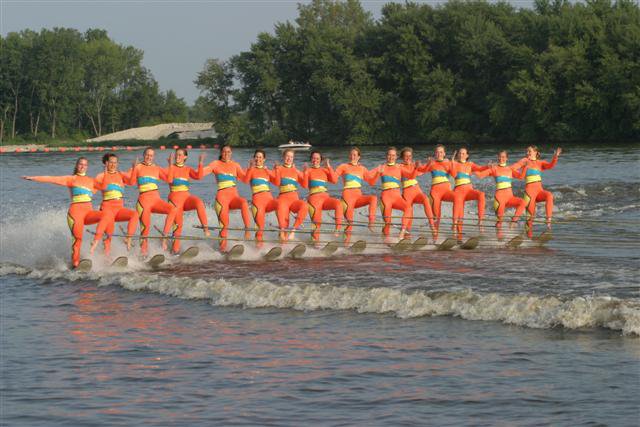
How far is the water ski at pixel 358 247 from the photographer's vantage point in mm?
17734

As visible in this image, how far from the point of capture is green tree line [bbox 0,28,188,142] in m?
113

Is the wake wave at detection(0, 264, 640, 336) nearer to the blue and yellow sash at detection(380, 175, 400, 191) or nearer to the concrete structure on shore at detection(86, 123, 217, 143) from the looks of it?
the blue and yellow sash at detection(380, 175, 400, 191)

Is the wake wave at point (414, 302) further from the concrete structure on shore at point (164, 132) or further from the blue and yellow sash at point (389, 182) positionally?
the concrete structure on shore at point (164, 132)

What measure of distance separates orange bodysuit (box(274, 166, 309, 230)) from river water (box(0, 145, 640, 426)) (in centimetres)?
92

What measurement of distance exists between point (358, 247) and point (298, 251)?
3.82 ft

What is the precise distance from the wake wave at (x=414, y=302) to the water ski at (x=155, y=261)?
4.05 feet

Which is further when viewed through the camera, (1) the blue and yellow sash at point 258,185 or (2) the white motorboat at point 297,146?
(2) the white motorboat at point 297,146

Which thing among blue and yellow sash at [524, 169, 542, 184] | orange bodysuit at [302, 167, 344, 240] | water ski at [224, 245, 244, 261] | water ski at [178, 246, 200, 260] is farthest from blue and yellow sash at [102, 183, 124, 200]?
blue and yellow sash at [524, 169, 542, 184]

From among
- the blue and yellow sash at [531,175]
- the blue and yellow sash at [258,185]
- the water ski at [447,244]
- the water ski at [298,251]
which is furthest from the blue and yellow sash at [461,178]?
the blue and yellow sash at [258,185]

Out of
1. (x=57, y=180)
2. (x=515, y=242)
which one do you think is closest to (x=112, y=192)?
(x=57, y=180)

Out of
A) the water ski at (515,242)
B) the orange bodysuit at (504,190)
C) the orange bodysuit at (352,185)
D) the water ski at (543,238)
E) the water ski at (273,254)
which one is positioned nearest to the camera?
the water ski at (273,254)

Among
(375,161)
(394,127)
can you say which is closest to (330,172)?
(375,161)

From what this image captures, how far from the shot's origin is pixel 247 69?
271 feet

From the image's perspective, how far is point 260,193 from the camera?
1788 centimetres
